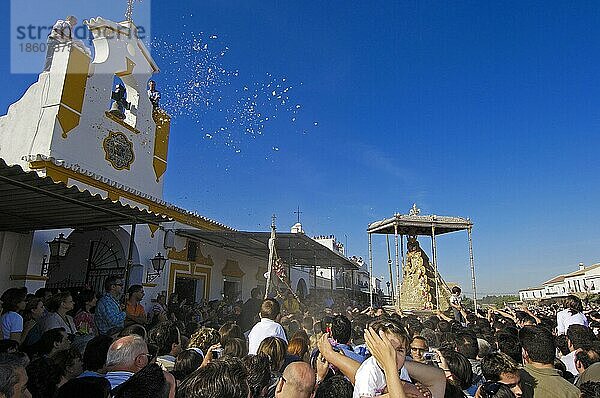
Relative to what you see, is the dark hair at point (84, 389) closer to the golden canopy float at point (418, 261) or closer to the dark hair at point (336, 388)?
the dark hair at point (336, 388)

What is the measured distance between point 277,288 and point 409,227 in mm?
6463

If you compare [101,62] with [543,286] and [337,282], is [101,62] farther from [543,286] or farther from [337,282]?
[543,286]

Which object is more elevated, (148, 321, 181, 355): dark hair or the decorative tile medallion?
the decorative tile medallion

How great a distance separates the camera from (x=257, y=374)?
9.41 feet

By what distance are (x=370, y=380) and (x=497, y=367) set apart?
1.23 metres

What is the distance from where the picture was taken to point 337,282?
38625 millimetres

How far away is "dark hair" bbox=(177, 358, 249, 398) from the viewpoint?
2.02 metres

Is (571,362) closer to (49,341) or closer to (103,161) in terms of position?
(49,341)

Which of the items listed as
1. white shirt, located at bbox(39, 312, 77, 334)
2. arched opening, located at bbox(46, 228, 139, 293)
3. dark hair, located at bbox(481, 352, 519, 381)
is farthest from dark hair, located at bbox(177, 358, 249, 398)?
arched opening, located at bbox(46, 228, 139, 293)

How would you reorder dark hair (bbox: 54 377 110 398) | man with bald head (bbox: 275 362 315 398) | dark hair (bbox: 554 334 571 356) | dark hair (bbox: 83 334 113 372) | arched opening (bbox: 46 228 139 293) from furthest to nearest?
arched opening (bbox: 46 228 139 293), dark hair (bbox: 554 334 571 356), dark hair (bbox: 83 334 113 372), man with bald head (bbox: 275 362 315 398), dark hair (bbox: 54 377 110 398)

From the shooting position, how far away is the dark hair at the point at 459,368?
11.0ft

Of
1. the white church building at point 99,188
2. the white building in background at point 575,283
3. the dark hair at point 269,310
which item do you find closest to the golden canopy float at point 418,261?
the white church building at point 99,188

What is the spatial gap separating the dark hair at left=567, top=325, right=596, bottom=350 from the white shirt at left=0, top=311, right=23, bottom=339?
22.2 ft

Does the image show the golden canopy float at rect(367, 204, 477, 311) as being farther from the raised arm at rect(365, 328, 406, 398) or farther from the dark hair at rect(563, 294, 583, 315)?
the raised arm at rect(365, 328, 406, 398)
